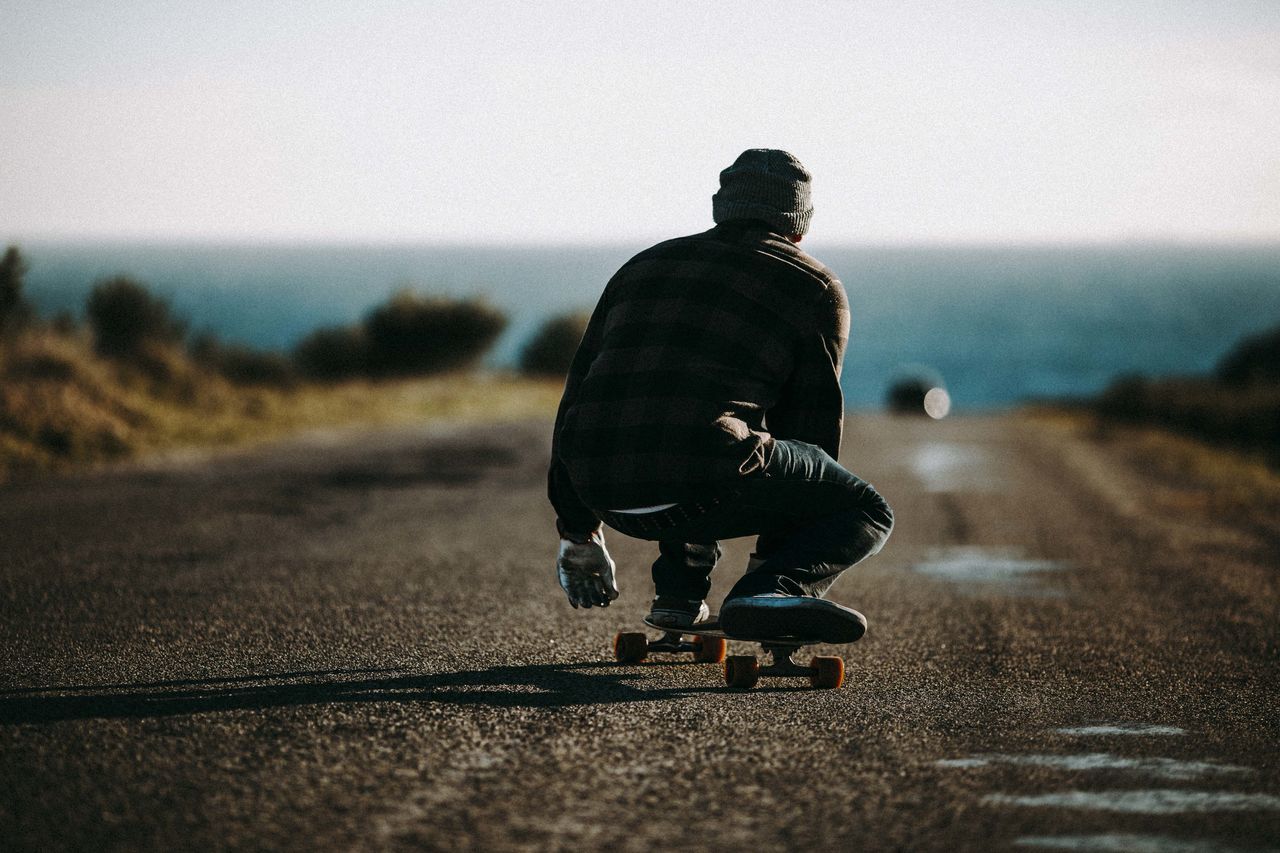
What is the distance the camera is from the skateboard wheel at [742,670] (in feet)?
12.9

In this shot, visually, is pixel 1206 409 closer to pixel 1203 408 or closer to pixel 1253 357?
pixel 1203 408

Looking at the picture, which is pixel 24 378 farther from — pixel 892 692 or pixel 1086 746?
pixel 1086 746

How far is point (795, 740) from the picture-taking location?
3.37 metres

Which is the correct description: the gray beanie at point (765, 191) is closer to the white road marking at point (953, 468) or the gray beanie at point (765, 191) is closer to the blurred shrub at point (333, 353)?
the white road marking at point (953, 468)

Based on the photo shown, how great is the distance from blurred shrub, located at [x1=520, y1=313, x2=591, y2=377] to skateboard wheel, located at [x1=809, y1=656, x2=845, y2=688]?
2673 cm

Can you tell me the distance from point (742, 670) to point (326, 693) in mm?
1268

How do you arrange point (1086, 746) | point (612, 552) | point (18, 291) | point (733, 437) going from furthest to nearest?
1. point (18, 291)
2. point (612, 552)
3. point (733, 437)
4. point (1086, 746)

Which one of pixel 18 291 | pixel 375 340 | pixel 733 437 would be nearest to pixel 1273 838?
pixel 733 437

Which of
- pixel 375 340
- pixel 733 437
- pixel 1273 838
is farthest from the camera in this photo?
pixel 375 340

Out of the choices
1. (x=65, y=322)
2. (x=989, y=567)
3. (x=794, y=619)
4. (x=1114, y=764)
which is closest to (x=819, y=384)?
(x=794, y=619)

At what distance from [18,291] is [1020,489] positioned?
9.90 metres

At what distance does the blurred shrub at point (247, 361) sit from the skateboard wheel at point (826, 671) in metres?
15.1

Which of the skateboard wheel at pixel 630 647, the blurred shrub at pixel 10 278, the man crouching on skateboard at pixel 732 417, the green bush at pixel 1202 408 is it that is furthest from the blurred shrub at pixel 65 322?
the green bush at pixel 1202 408

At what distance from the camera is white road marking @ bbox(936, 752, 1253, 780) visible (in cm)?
313
